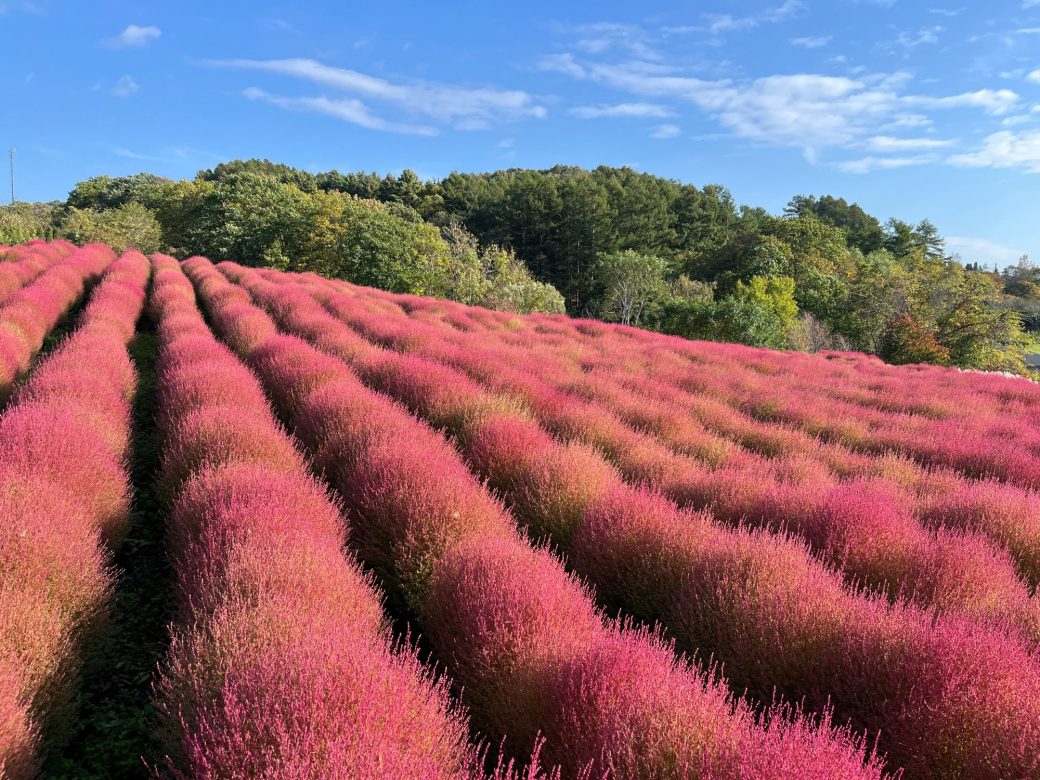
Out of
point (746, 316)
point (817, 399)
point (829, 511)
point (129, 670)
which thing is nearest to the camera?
point (129, 670)

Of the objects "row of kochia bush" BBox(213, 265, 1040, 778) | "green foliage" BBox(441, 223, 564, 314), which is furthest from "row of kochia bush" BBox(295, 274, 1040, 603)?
"green foliage" BBox(441, 223, 564, 314)

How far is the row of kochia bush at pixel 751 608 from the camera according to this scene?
1962 mm

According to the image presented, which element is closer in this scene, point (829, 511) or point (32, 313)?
point (829, 511)

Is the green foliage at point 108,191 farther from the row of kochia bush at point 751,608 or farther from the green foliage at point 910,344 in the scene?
the row of kochia bush at point 751,608

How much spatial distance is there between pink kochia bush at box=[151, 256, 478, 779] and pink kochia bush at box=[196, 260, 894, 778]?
0.84 ft

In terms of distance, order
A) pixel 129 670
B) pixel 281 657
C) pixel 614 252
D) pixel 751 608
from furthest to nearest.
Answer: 1. pixel 614 252
2. pixel 129 670
3. pixel 751 608
4. pixel 281 657

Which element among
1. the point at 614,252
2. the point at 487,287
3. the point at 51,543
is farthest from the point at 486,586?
the point at 614,252

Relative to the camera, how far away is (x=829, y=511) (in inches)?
146

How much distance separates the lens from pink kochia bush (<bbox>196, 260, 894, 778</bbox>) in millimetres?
1665

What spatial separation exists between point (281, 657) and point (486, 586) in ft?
3.11

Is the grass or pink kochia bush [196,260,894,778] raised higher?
pink kochia bush [196,260,894,778]

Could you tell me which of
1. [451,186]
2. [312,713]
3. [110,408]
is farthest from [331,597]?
[451,186]

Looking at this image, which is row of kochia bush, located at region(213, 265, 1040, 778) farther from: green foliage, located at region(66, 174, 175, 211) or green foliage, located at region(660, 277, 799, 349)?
green foliage, located at region(66, 174, 175, 211)

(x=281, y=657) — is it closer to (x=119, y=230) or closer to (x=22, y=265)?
(x=22, y=265)
